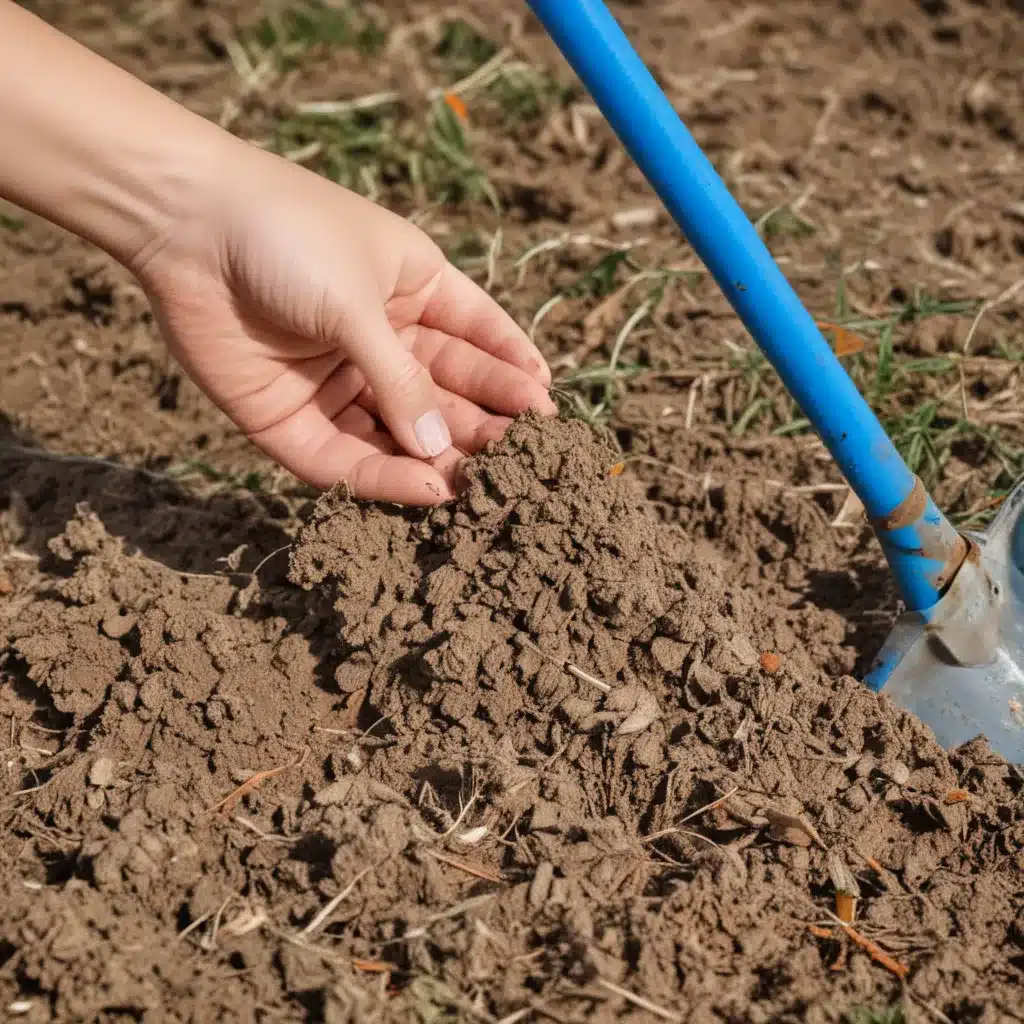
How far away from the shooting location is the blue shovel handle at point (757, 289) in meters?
1.83

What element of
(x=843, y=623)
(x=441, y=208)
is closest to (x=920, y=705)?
(x=843, y=623)

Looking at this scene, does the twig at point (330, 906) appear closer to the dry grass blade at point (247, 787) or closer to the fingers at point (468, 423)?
the dry grass blade at point (247, 787)

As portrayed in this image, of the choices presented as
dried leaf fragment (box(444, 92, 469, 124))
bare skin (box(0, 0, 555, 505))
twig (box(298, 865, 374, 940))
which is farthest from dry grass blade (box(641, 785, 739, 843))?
dried leaf fragment (box(444, 92, 469, 124))

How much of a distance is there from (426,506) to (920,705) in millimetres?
968

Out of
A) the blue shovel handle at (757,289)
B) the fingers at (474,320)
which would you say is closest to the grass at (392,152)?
the fingers at (474,320)

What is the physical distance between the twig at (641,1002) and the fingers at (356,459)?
2.84 feet

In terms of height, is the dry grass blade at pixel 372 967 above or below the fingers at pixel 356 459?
→ below

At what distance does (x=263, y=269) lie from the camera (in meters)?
2.17

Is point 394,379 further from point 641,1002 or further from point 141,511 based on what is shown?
point 641,1002

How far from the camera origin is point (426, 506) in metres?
2.19

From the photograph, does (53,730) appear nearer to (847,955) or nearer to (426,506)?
(426,506)

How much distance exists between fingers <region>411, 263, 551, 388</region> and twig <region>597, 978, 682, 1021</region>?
3.62ft

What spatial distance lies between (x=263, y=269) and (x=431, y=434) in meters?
0.41

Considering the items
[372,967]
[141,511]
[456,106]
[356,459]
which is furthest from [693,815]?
[456,106]
